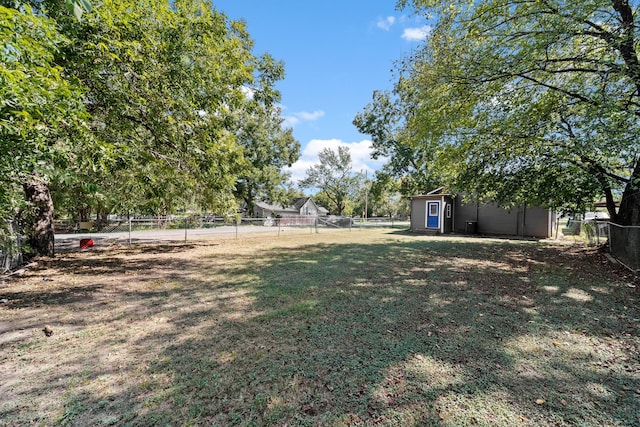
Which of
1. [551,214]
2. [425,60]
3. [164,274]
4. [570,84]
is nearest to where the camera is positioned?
[164,274]

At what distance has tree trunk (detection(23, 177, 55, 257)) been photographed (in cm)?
768

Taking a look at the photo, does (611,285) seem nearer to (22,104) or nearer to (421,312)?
(421,312)

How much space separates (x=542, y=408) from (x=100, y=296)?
19.1ft

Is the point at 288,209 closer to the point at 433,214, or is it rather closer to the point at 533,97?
the point at 433,214

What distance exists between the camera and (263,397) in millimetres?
2113

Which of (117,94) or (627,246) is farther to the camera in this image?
(627,246)

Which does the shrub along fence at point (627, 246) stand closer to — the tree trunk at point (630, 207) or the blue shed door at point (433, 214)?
the tree trunk at point (630, 207)

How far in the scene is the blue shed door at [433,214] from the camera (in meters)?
17.6

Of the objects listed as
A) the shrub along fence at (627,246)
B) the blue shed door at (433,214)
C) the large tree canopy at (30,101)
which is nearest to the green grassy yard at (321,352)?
the shrub along fence at (627,246)

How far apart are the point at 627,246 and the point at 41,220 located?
49.5 feet

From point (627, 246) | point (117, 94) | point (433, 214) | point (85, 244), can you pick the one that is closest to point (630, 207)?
point (627, 246)

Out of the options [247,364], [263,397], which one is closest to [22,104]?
[247,364]

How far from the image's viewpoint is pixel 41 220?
7957mm

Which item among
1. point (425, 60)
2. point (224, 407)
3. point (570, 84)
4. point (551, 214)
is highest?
point (425, 60)
